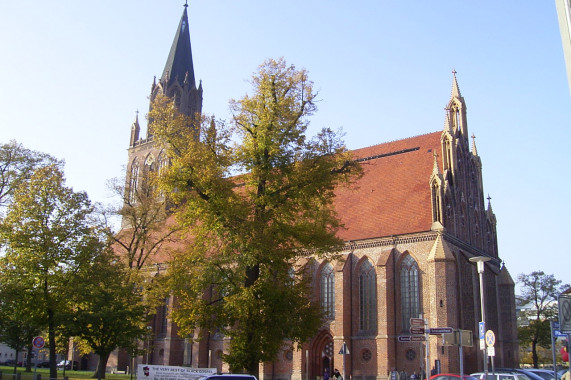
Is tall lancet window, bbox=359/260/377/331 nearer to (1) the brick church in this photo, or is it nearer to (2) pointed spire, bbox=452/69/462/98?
(1) the brick church

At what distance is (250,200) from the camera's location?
2111 cm

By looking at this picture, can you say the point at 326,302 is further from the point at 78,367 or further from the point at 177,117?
the point at 78,367

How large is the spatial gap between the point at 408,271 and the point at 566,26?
29.8 m

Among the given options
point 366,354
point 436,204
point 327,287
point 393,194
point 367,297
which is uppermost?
point 393,194

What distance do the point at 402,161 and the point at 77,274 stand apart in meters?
24.6

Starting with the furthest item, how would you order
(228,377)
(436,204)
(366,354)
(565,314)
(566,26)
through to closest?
1. (366,354)
2. (436,204)
3. (228,377)
4. (565,314)
5. (566,26)

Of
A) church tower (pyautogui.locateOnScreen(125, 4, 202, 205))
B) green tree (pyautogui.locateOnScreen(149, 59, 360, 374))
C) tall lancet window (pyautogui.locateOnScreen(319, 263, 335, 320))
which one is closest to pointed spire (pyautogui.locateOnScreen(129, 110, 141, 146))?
church tower (pyautogui.locateOnScreen(125, 4, 202, 205))

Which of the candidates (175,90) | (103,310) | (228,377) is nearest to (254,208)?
(228,377)

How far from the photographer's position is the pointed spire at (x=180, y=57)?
55688 mm

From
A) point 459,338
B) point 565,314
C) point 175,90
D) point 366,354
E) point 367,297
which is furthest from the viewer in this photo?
point 175,90

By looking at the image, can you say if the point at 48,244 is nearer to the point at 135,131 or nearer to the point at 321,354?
the point at 321,354

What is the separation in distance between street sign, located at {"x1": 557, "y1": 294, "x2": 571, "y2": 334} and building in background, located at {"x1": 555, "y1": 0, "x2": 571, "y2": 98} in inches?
203

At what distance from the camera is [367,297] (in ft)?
123

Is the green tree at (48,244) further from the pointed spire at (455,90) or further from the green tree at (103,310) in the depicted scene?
the pointed spire at (455,90)
